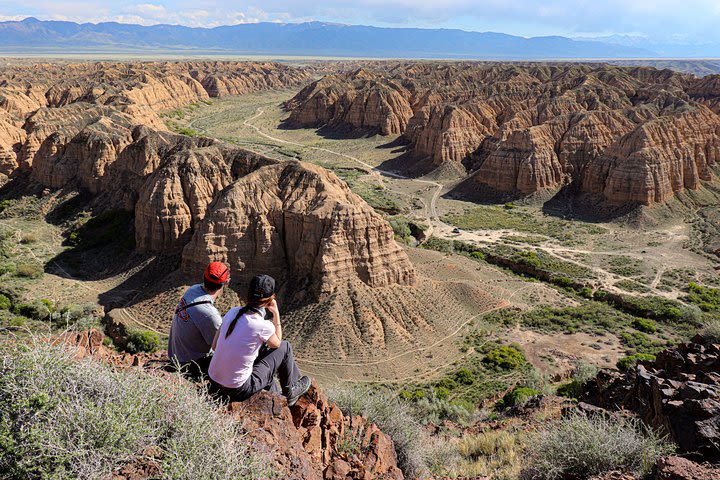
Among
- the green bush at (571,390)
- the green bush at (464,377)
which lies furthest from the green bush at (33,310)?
the green bush at (571,390)

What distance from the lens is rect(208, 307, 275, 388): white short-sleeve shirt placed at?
28.4 feet

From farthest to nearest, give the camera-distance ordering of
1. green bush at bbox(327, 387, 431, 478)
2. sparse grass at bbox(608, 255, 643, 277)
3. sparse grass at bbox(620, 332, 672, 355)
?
sparse grass at bbox(608, 255, 643, 277)
sparse grass at bbox(620, 332, 672, 355)
green bush at bbox(327, 387, 431, 478)

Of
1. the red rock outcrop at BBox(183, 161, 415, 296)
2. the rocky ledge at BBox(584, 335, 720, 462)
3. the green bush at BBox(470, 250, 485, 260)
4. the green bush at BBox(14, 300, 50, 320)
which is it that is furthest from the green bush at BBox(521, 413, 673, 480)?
the green bush at BBox(470, 250, 485, 260)

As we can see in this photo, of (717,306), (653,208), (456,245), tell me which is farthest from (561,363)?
(653,208)

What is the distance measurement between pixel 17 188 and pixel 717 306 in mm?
70051

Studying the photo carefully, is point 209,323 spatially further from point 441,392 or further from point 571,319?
point 571,319

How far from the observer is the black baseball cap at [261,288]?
8.73 meters

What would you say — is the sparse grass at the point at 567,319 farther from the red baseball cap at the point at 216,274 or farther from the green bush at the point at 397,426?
the red baseball cap at the point at 216,274

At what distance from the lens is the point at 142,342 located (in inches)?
1144

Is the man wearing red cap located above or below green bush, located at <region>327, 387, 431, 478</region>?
above

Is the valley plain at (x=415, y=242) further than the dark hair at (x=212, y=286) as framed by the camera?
Yes

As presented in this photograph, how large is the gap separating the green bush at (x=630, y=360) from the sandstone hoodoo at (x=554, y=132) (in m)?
38.4

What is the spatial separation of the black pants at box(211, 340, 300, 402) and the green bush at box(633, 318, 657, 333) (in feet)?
111

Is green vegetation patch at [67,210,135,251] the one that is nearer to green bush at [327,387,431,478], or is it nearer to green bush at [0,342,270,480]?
green bush at [327,387,431,478]
